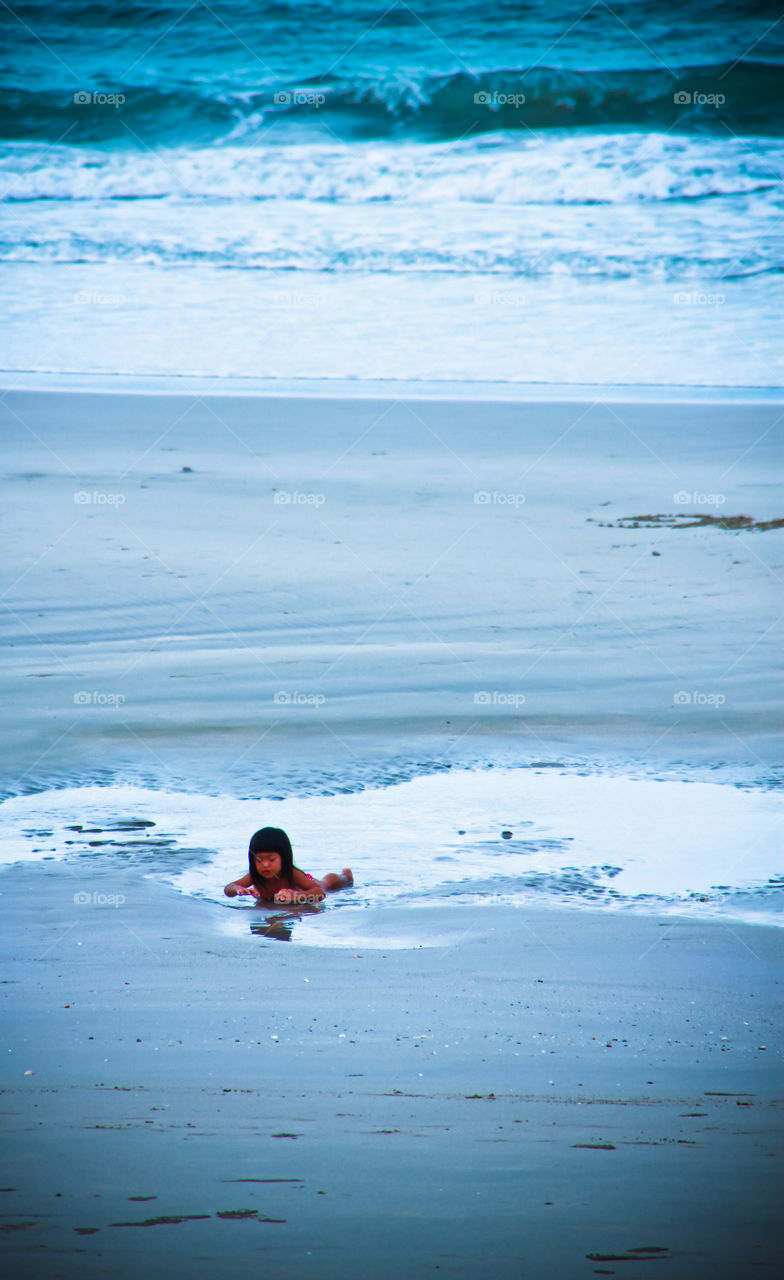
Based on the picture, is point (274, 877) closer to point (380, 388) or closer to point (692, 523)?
point (692, 523)

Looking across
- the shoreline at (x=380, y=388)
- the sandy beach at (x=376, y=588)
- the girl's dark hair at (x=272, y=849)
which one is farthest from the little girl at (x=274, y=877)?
the shoreline at (x=380, y=388)

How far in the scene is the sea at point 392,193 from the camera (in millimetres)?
16344

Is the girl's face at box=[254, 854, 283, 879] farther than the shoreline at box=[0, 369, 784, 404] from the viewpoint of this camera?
No

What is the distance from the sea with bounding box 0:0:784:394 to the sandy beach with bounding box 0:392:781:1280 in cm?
404

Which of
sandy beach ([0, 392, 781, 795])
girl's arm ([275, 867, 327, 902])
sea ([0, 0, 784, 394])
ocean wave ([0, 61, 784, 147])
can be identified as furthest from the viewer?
ocean wave ([0, 61, 784, 147])

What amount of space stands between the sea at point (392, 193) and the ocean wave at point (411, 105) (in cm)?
6

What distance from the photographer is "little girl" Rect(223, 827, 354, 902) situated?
4.84 m

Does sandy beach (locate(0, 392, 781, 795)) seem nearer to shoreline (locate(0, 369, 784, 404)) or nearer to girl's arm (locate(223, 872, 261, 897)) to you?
shoreline (locate(0, 369, 784, 404))

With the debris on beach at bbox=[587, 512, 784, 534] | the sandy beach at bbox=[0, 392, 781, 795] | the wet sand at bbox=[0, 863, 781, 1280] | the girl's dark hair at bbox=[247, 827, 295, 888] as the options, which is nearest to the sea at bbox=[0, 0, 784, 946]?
the girl's dark hair at bbox=[247, 827, 295, 888]

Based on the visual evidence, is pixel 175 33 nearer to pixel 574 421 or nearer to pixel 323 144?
pixel 323 144

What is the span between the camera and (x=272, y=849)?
16.1 feet

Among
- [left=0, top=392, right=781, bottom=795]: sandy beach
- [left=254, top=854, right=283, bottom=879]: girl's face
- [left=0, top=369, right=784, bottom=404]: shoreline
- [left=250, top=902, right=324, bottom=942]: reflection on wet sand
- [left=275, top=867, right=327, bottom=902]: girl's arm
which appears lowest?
[left=250, top=902, right=324, bottom=942]: reflection on wet sand

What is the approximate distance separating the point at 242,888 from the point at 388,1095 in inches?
67.4

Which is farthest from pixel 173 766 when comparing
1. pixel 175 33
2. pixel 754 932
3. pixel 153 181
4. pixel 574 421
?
pixel 175 33
